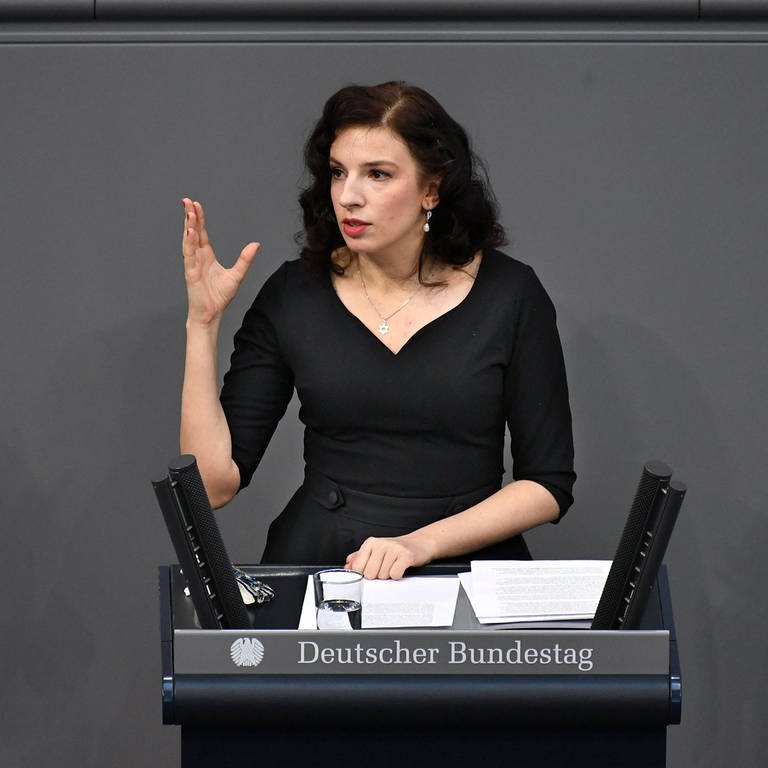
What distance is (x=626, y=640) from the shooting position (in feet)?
5.40

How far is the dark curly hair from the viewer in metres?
2.35

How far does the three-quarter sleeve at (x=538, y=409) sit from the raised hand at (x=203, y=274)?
498mm

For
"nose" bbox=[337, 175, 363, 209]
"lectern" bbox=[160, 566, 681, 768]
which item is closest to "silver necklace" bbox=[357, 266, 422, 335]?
"nose" bbox=[337, 175, 363, 209]

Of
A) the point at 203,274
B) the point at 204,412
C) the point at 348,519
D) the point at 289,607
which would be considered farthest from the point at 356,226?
the point at 289,607

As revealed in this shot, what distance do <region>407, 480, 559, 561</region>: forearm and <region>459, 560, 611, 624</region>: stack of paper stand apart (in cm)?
22

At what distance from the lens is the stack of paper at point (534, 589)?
1781 millimetres

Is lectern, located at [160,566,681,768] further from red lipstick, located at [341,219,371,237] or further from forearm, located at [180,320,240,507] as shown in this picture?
red lipstick, located at [341,219,371,237]

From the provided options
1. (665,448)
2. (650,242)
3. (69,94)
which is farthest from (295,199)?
(665,448)

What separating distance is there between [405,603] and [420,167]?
0.87m

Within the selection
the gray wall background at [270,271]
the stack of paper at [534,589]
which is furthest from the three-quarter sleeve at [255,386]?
the gray wall background at [270,271]

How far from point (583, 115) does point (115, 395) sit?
1318 mm

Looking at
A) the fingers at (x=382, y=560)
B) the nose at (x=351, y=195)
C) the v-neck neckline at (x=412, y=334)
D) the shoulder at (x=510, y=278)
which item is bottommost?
the fingers at (x=382, y=560)

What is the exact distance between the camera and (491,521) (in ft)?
7.55

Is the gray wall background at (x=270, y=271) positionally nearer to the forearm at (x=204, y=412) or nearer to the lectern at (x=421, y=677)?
the forearm at (x=204, y=412)
